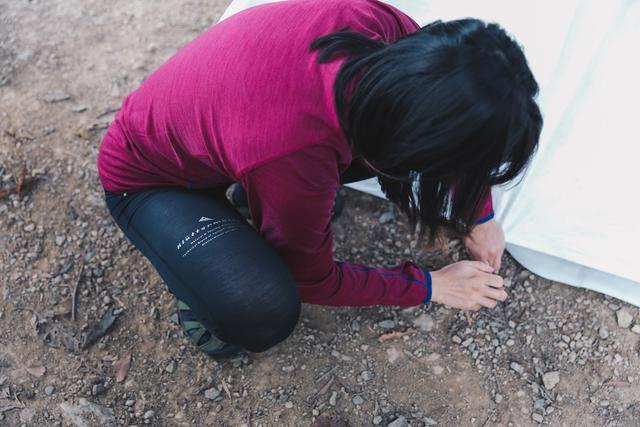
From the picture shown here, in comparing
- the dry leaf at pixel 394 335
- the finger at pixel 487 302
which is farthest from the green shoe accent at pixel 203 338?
the finger at pixel 487 302

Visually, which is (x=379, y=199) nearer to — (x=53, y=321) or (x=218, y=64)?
(x=218, y=64)

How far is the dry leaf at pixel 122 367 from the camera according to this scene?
137 centimetres

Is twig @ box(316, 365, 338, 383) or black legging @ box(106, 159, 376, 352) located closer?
black legging @ box(106, 159, 376, 352)

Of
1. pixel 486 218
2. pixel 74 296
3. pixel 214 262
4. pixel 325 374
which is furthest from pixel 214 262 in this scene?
pixel 486 218

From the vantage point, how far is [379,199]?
1.64 m

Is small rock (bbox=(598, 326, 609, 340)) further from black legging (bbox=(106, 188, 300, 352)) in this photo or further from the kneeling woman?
black legging (bbox=(106, 188, 300, 352))

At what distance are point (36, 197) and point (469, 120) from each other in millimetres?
1325

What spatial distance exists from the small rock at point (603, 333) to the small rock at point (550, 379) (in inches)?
6.0

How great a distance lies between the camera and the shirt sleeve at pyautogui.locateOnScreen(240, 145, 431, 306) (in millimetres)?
932

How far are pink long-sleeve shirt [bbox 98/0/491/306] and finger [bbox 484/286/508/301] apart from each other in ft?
1.11

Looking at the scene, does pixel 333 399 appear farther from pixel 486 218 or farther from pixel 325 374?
pixel 486 218

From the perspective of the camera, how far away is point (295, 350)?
4.63 feet

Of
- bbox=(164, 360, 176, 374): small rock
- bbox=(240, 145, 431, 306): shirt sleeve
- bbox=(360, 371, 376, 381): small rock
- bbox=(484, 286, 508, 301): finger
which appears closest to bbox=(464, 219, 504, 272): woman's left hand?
bbox=(484, 286, 508, 301): finger

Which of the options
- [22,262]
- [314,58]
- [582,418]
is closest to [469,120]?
[314,58]
